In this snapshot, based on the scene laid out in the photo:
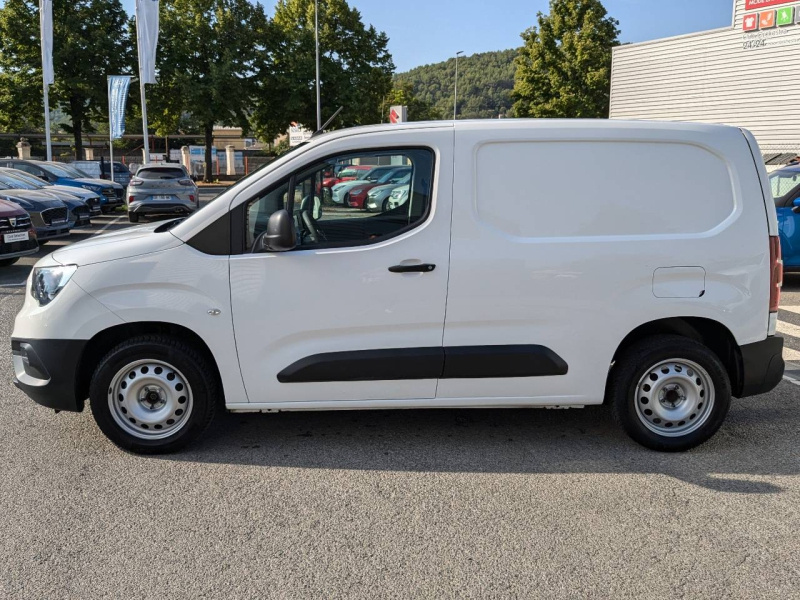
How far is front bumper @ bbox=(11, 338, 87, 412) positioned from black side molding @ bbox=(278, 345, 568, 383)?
1207 millimetres

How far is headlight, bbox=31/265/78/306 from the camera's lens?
4223 millimetres

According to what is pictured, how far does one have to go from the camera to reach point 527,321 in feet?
13.8

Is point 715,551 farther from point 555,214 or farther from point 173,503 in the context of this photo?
point 173,503

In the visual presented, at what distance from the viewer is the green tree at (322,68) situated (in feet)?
146

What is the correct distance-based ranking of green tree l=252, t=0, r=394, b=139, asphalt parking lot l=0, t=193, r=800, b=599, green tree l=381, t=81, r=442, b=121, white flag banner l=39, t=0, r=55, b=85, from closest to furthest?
1. asphalt parking lot l=0, t=193, r=800, b=599
2. white flag banner l=39, t=0, r=55, b=85
3. green tree l=252, t=0, r=394, b=139
4. green tree l=381, t=81, r=442, b=121

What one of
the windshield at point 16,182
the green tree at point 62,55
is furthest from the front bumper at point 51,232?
the green tree at point 62,55

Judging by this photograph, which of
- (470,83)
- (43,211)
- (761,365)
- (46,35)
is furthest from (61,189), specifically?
(470,83)

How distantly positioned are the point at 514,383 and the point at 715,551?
140 cm

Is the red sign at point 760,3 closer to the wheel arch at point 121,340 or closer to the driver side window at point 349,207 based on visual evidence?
the driver side window at point 349,207

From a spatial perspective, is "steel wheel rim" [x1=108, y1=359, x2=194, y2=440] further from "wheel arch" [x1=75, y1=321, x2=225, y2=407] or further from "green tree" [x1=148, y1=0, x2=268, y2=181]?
"green tree" [x1=148, y1=0, x2=268, y2=181]

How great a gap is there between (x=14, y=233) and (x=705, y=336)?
10223 millimetres

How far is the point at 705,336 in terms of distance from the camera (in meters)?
4.59

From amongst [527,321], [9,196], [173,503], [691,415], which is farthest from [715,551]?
[9,196]

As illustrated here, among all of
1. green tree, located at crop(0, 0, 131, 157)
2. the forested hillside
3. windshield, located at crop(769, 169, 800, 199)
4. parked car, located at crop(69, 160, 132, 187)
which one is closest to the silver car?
parked car, located at crop(69, 160, 132, 187)
